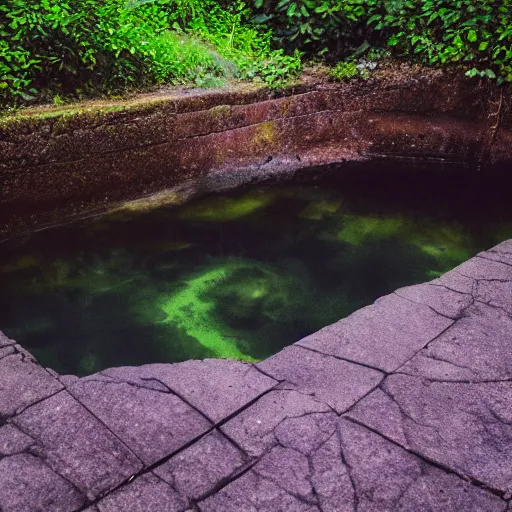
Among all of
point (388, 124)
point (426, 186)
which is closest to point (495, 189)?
point (426, 186)

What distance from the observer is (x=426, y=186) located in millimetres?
4629

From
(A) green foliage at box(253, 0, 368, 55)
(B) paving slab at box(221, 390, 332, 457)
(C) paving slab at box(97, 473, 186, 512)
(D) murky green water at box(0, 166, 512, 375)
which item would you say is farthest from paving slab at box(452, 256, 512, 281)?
(A) green foliage at box(253, 0, 368, 55)

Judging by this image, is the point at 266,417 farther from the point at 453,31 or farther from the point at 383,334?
the point at 453,31

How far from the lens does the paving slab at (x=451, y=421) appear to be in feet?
5.70

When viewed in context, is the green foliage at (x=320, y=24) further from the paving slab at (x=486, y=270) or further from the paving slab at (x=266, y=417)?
the paving slab at (x=266, y=417)

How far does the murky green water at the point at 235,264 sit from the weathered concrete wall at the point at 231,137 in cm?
23

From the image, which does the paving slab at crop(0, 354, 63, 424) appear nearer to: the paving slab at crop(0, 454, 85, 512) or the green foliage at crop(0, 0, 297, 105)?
the paving slab at crop(0, 454, 85, 512)

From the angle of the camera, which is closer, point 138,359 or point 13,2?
point 138,359

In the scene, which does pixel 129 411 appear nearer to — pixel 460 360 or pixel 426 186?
pixel 460 360

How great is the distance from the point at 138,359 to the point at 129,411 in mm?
927

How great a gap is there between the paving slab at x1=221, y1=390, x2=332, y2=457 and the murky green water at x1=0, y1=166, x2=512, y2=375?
88 cm

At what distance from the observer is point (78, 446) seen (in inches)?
69.7

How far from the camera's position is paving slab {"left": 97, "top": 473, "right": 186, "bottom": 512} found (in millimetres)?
1575

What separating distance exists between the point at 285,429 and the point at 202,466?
1.05ft
